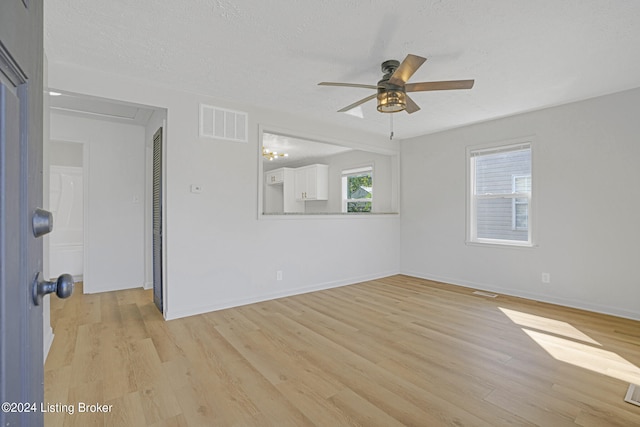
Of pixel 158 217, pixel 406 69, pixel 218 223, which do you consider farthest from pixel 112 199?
pixel 406 69

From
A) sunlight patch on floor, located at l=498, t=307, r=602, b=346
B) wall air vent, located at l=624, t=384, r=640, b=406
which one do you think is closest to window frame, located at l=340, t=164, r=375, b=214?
sunlight patch on floor, located at l=498, t=307, r=602, b=346

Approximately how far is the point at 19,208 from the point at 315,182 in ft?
23.0

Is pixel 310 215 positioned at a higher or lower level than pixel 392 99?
lower

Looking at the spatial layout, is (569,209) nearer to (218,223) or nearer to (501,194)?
(501,194)

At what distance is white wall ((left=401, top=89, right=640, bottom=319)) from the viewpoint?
339 centimetres

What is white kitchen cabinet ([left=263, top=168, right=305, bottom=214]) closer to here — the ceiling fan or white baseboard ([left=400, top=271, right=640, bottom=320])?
white baseboard ([left=400, top=271, right=640, bottom=320])

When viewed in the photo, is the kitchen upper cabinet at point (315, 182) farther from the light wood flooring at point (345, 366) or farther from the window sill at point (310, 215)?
the light wood flooring at point (345, 366)

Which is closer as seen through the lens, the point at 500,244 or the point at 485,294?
the point at 485,294

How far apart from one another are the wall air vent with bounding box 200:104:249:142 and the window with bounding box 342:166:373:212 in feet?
11.0

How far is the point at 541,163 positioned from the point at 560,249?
109cm

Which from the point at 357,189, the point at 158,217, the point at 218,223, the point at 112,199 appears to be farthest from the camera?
the point at 357,189

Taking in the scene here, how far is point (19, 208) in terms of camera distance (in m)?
0.54

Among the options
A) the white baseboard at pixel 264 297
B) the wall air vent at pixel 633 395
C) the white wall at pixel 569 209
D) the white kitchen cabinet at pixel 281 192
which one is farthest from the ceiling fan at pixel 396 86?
the white kitchen cabinet at pixel 281 192

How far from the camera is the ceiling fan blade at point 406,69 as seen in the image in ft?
7.28
